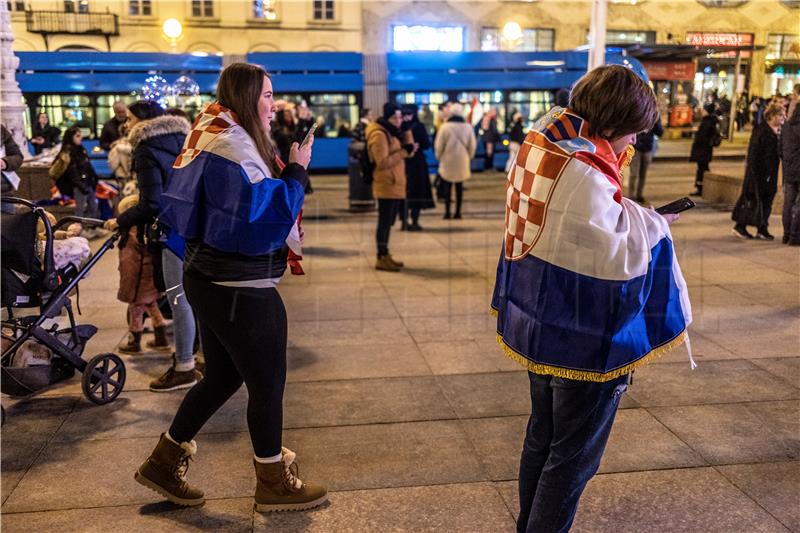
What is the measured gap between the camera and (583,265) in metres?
2.44

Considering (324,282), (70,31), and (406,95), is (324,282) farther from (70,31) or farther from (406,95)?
(70,31)

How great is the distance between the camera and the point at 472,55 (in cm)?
2162

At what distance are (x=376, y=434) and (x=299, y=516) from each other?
0.91m

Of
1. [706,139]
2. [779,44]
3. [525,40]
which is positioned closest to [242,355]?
[706,139]

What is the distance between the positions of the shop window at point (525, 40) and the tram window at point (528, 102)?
15.8 meters

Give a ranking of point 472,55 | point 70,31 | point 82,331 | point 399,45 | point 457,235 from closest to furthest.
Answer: point 82,331 → point 457,235 → point 472,55 → point 70,31 → point 399,45

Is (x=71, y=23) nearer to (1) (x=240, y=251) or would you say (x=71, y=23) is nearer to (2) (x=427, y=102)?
(2) (x=427, y=102)

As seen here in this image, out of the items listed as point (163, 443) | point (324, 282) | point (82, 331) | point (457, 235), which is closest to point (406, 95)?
point (457, 235)

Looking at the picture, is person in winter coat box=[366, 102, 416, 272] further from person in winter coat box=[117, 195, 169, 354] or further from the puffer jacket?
person in winter coat box=[117, 195, 169, 354]

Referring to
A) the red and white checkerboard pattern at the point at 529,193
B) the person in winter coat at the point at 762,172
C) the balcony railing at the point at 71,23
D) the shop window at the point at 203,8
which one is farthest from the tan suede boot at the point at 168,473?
→ the shop window at the point at 203,8

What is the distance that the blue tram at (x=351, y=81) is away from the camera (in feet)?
67.8

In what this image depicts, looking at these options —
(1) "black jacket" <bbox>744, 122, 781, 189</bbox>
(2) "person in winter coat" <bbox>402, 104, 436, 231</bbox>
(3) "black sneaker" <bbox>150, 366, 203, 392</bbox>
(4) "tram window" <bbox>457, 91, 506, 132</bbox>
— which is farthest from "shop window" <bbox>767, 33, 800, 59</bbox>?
(3) "black sneaker" <bbox>150, 366, 203, 392</bbox>

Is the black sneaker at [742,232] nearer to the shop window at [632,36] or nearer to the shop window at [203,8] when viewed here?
the shop window at [203,8]

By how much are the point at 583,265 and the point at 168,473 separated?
6.87 feet
